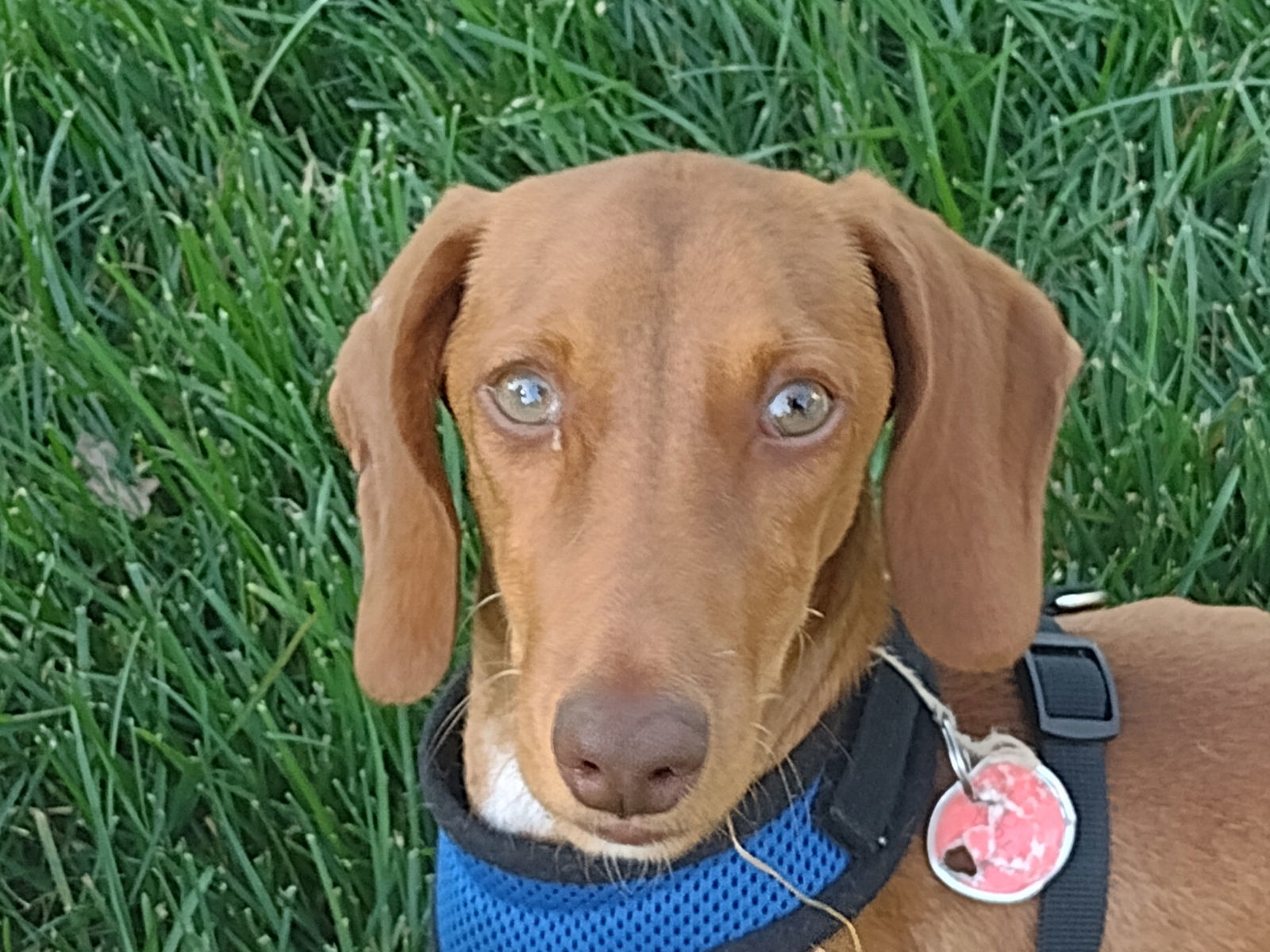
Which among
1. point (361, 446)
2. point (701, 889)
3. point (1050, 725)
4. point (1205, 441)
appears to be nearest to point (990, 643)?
point (1050, 725)

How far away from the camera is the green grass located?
2.69 metres

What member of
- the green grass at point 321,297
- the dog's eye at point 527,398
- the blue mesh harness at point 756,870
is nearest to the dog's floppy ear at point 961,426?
the blue mesh harness at point 756,870

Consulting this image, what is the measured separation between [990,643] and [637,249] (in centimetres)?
68

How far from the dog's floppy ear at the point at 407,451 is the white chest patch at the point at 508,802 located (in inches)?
5.5

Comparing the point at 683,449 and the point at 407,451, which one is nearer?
the point at 683,449

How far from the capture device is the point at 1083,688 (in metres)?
2.01

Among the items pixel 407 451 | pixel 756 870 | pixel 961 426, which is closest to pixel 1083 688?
pixel 961 426

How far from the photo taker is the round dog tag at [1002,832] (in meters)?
1.92

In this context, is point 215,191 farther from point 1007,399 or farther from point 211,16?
point 1007,399

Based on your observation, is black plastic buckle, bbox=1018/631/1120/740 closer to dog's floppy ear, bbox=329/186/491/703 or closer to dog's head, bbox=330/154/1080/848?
dog's head, bbox=330/154/1080/848

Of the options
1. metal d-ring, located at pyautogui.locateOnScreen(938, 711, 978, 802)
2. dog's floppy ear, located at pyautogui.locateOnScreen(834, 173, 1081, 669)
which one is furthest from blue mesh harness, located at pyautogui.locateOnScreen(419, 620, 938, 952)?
dog's floppy ear, located at pyautogui.locateOnScreen(834, 173, 1081, 669)

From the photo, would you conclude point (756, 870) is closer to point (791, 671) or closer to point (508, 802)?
point (791, 671)

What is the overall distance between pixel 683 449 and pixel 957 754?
0.55 meters

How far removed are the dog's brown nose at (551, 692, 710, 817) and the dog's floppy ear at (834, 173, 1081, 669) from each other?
0.50m
